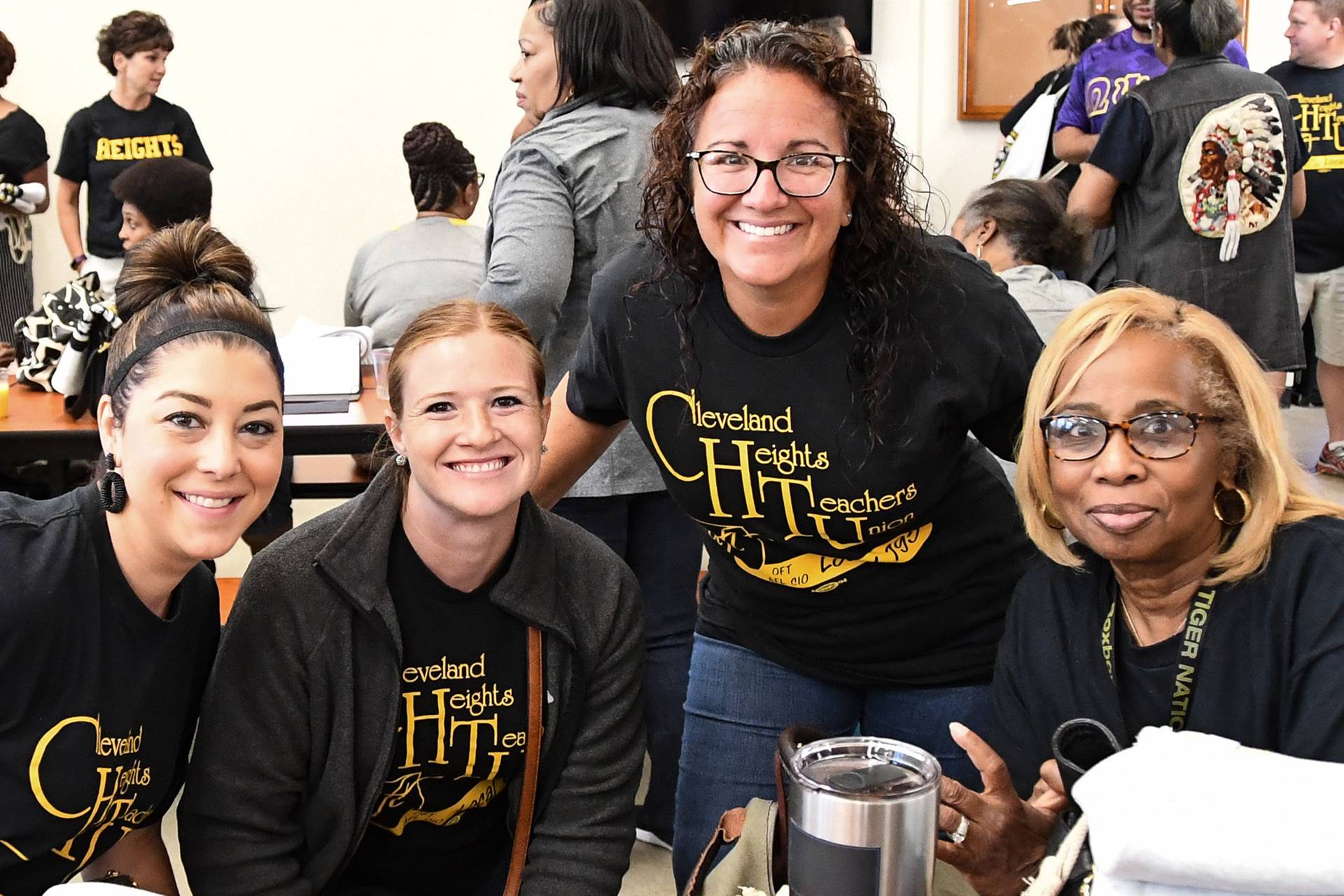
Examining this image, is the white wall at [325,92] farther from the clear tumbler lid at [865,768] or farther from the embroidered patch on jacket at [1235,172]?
the clear tumbler lid at [865,768]

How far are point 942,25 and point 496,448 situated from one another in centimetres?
604

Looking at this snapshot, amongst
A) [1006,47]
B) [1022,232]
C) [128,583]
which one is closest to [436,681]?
[128,583]

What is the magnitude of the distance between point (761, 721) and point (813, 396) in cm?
51

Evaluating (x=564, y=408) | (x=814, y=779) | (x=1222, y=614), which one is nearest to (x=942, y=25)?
(x=564, y=408)

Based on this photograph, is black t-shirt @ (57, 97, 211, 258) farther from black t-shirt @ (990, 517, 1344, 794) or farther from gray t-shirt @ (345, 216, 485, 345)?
black t-shirt @ (990, 517, 1344, 794)

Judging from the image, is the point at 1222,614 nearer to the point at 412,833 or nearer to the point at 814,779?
the point at 814,779

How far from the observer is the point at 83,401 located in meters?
3.23

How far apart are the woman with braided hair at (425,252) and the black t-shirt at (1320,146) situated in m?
3.17

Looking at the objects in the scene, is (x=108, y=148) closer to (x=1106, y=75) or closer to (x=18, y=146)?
(x=18, y=146)

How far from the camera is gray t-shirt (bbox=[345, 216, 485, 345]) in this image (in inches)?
145

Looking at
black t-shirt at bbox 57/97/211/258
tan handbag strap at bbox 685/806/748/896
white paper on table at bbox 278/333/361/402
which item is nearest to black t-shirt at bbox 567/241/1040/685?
tan handbag strap at bbox 685/806/748/896

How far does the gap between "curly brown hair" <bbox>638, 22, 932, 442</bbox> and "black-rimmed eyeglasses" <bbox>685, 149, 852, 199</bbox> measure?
0.05 meters

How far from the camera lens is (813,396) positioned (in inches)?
66.5

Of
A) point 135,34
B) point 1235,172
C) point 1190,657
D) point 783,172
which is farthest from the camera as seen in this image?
point 135,34
